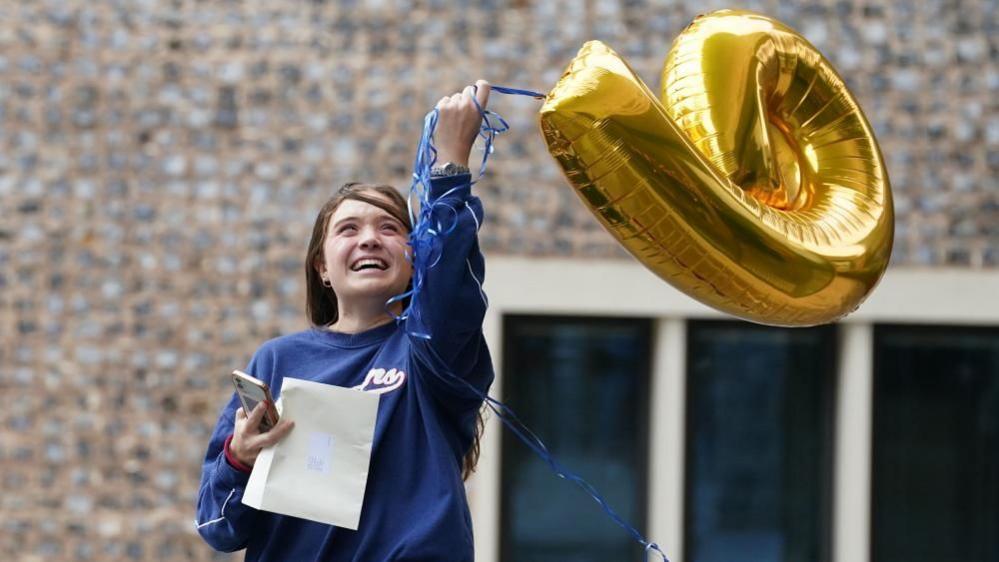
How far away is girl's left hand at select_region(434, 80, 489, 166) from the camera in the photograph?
2346mm

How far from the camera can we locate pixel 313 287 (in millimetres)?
2758

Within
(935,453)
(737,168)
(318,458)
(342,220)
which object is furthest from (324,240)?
(935,453)

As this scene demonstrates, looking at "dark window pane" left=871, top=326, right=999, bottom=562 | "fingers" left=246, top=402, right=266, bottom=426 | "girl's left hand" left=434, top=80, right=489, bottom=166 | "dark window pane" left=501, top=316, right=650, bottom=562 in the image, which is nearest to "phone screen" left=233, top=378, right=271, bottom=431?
"fingers" left=246, top=402, right=266, bottom=426

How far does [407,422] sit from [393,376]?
0.08 metres

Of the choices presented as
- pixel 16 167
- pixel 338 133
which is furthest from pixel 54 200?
pixel 338 133

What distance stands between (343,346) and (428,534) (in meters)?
0.36

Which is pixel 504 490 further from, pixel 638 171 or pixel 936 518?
pixel 638 171

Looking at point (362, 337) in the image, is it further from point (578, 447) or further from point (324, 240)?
point (578, 447)

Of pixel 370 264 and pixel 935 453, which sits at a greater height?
pixel 370 264

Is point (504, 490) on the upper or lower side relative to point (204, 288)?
lower

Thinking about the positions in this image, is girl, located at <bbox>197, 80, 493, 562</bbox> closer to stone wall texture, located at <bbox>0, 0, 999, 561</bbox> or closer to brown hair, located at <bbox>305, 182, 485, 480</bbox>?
brown hair, located at <bbox>305, 182, 485, 480</bbox>

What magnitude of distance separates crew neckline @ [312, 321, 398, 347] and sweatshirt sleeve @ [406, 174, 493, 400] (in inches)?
5.7

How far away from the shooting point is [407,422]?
7.90 ft

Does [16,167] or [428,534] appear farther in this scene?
[16,167]
